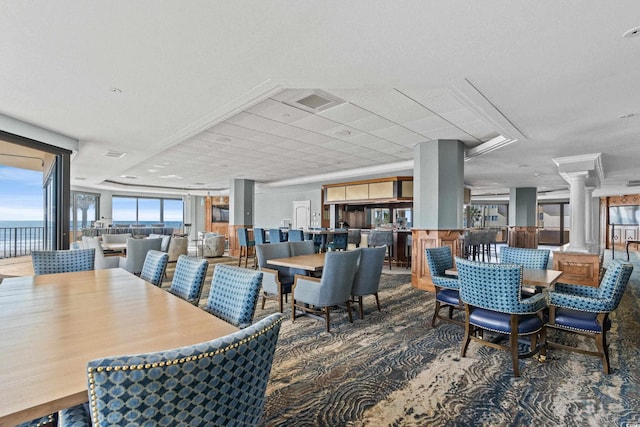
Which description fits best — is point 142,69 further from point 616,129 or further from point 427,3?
point 616,129

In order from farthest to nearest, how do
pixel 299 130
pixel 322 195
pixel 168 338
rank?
pixel 322 195
pixel 299 130
pixel 168 338

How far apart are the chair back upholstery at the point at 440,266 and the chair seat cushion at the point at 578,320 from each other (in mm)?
875

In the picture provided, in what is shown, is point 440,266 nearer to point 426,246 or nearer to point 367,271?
point 367,271

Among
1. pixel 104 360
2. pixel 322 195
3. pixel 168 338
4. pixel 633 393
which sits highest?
pixel 322 195

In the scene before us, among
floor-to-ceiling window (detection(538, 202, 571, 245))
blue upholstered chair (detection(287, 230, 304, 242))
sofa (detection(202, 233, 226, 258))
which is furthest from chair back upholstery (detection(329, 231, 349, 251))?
floor-to-ceiling window (detection(538, 202, 571, 245))

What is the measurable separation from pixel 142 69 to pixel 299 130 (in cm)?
248

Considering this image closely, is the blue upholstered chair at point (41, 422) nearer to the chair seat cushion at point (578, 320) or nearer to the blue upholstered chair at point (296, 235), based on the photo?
the chair seat cushion at point (578, 320)

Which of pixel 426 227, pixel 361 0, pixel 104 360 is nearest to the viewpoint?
pixel 104 360

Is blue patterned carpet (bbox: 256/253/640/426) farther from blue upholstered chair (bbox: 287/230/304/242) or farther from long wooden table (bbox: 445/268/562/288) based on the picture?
blue upholstered chair (bbox: 287/230/304/242)

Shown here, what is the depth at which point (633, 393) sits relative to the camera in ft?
7.49

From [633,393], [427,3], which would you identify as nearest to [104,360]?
[427,3]

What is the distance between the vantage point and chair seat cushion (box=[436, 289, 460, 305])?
336 centimetres

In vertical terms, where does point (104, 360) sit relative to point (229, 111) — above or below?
below

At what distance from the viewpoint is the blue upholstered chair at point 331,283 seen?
329 cm
